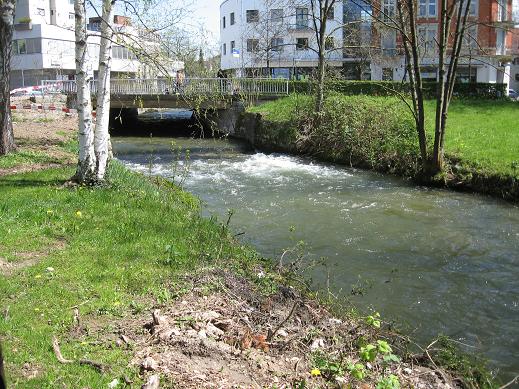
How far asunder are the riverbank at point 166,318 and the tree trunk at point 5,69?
265 inches

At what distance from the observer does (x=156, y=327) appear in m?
5.71

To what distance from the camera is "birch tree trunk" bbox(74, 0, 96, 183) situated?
1133 centimetres

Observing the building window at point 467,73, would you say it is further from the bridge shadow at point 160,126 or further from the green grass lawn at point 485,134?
the bridge shadow at point 160,126

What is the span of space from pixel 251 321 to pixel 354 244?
5.48 metres

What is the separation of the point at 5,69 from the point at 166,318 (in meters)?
Answer: 12.2

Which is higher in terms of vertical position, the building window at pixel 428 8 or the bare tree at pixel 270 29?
the building window at pixel 428 8

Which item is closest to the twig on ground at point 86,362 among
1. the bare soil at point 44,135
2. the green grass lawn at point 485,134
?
the bare soil at point 44,135

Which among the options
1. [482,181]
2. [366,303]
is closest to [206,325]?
[366,303]

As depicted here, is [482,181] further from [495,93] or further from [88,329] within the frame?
[495,93]

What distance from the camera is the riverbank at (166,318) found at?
16.7ft

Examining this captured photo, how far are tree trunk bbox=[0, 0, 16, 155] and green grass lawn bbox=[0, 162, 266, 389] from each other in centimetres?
381

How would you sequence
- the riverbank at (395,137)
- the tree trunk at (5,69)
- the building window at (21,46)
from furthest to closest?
the building window at (21,46) < the riverbank at (395,137) < the tree trunk at (5,69)

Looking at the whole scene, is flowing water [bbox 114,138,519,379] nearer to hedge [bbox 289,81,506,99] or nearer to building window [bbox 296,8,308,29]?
building window [bbox 296,8,308,29]

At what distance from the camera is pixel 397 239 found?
1202 cm
